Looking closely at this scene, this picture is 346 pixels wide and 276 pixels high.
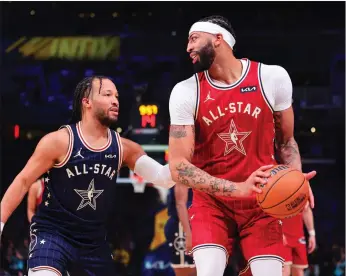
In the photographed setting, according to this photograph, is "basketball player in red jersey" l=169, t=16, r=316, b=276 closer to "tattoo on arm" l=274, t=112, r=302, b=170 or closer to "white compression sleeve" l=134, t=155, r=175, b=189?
"tattoo on arm" l=274, t=112, r=302, b=170

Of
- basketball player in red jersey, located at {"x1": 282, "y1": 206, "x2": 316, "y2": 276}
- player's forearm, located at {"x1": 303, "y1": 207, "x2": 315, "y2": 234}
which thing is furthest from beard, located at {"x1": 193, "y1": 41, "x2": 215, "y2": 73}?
player's forearm, located at {"x1": 303, "y1": 207, "x2": 315, "y2": 234}

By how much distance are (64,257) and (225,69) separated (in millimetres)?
1571

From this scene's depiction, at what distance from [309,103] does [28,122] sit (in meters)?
3.90

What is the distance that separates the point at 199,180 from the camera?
4.00 meters

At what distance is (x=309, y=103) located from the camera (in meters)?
9.56

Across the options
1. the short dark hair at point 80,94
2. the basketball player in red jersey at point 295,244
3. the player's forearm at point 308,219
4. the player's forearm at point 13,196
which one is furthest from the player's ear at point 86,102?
the player's forearm at point 308,219

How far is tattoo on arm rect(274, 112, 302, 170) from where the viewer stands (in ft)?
14.0

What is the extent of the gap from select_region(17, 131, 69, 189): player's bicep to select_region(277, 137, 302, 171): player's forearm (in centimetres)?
140

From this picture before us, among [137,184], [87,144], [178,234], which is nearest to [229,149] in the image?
[87,144]

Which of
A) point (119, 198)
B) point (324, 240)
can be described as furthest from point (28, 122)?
point (324, 240)

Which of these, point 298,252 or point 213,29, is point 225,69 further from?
point 298,252

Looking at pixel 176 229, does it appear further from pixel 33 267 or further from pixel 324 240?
pixel 33 267

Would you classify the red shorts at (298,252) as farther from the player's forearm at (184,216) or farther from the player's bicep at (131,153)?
the player's bicep at (131,153)

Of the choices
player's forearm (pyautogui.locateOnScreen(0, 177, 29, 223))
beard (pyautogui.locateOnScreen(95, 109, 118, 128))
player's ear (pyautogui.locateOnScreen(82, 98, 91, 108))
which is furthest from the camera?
player's ear (pyautogui.locateOnScreen(82, 98, 91, 108))
